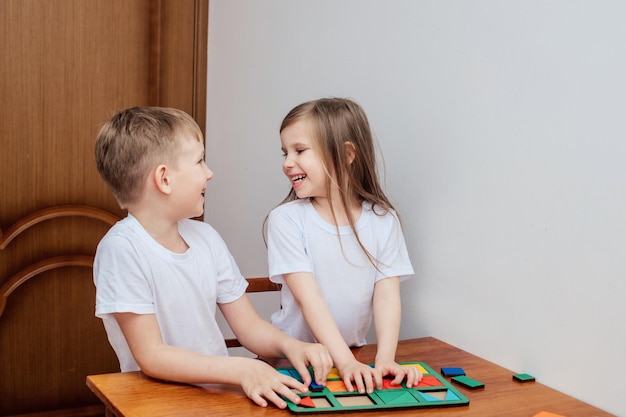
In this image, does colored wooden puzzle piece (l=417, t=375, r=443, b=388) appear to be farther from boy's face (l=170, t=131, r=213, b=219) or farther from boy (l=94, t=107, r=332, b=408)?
boy's face (l=170, t=131, r=213, b=219)

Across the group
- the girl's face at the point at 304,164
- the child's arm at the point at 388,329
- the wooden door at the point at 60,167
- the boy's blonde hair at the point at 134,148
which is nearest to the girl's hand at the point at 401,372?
the child's arm at the point at 388,329

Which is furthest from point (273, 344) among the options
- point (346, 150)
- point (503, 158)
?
point (503, 158)

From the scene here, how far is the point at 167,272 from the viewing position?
1225 millimetres

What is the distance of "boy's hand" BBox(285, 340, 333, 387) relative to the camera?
1115 mm

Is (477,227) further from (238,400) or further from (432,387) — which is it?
(238,400)

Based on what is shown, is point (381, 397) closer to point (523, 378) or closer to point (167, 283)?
point (523, 378)

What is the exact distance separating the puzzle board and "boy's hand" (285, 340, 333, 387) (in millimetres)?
17

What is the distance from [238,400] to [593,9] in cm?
84

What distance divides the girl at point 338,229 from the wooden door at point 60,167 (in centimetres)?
85

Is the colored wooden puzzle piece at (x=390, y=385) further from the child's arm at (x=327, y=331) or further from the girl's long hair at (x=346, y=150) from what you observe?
the girl's long hair at (x=346, y=150)

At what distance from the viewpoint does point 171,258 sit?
124 cm

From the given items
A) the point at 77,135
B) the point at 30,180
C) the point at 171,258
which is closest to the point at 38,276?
the point at 30,180

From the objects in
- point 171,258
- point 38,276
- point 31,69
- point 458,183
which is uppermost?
point 31,69

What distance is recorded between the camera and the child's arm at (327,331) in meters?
1.13
